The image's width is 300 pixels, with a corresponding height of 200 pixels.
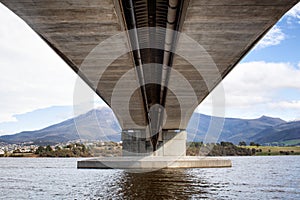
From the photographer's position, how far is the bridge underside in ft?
39.4

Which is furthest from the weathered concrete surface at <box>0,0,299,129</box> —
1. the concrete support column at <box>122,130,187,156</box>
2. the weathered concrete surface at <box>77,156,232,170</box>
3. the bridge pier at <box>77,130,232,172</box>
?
the concrete support column at <box>122,130,187,156</box>

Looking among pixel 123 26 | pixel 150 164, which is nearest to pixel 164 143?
pixel 150 164

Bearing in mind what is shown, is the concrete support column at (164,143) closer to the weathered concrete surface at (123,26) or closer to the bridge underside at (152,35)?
the bridge underside at (152,35)

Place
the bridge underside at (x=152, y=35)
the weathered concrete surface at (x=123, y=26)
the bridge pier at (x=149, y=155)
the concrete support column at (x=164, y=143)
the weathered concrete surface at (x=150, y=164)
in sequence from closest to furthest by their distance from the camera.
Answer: the weathered concrete surface at (x=123, y=26)
the bridge underside at (x=152, y=35)
the weathered concrete surface at (x=150, y=164)
the bridge pier at (x=149, y=155)
the concrete support column at (x=164, y=143)

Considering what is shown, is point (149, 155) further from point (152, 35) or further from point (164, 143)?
point (152, 35)

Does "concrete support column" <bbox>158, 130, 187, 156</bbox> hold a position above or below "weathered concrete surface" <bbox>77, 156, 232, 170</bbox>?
above

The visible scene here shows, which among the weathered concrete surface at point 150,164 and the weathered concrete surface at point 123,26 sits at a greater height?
the weathered concrete surface at point 123,26

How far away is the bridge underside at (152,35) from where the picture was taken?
39.4ft

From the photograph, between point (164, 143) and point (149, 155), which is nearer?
point (164, 143)

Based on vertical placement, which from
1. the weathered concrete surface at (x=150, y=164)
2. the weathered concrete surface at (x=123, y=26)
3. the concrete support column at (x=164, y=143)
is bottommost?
the weathered concrete surface at (x=150, y=164)

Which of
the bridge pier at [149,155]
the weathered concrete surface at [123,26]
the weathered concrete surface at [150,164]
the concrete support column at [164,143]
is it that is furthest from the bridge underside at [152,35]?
the concrete support column at [164,143]

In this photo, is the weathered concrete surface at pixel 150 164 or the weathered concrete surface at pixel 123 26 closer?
the weathered concrete surface at pixel 123 26

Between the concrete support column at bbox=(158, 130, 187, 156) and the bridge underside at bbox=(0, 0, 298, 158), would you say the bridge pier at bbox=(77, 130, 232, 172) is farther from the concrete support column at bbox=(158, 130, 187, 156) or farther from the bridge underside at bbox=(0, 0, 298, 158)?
the bridge underside at bbox=(0, 0, 298, 158)

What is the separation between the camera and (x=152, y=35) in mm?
16781
